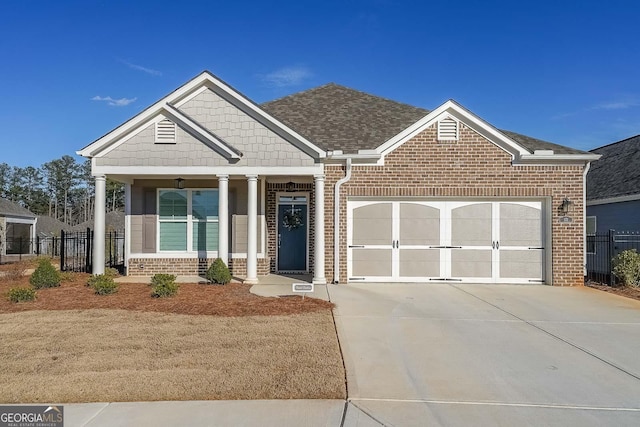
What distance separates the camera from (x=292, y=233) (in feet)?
47.3

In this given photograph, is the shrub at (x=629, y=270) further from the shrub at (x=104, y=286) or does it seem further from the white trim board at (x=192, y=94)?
the shrub at (x=104, y=286)

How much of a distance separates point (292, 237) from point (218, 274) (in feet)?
11.8

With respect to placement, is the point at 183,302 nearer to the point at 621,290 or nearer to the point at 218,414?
the point at 218,414

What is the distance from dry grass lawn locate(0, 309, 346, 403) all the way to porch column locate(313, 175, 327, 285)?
12.3ft

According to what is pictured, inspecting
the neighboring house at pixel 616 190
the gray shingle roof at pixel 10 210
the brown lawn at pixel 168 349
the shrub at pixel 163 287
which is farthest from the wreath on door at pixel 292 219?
the gray shingle roof at pixel 10 210

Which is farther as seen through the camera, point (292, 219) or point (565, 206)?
point (292, 219)

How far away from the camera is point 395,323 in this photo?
25.2ft

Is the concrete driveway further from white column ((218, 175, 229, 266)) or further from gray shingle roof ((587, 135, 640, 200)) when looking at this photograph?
gray shingle roof ((587, 135, 640, 200))

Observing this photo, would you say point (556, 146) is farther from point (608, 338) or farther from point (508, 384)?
point (508, 384)

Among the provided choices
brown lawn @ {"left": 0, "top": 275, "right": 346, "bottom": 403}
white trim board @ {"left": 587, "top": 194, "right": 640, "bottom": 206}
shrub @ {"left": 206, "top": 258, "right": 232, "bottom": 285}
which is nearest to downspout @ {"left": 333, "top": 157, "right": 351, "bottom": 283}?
brown lawn @ {"left": 0, "top": 275, "right": 346, "bottom": 403}

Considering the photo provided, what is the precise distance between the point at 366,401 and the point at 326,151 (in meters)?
8.34

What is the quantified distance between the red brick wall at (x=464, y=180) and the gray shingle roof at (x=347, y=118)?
755 mm

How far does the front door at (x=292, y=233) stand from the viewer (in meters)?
14.3

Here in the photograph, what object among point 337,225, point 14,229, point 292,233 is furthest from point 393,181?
point 14,229
